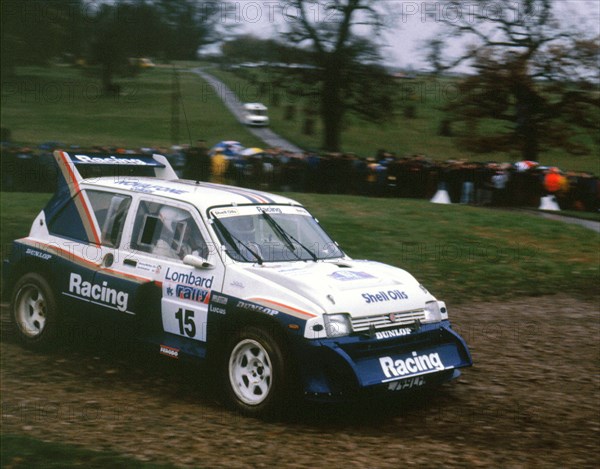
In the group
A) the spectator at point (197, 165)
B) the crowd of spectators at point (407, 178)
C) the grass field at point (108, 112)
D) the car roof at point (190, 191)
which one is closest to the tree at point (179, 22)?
the grass field at point (108, 112)

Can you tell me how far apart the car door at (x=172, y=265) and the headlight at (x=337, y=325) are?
116cm

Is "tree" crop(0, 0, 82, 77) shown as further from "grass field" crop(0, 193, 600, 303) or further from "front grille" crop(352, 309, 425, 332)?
"front grille" crop(352, 309, 425, 332)

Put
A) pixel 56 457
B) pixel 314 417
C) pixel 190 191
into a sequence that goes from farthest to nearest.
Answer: pixel 190 191 → pixel 314 417 → pixel 56 457

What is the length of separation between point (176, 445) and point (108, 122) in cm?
5691

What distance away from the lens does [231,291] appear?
295 inches

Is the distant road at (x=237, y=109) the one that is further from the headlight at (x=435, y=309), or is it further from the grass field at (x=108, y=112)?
the headlight at (x=435, y=309)

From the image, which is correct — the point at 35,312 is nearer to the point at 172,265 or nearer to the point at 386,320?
the point at 172,265

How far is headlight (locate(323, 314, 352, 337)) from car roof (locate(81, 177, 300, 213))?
187cm

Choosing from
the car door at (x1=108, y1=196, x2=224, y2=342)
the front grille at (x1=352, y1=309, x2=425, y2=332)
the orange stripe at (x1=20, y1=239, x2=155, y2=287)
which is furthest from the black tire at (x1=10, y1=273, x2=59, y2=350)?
the front grille at (x1=352, y1=309, x2=425, y2=332)

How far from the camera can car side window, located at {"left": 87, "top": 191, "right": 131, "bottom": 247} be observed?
28.4ft

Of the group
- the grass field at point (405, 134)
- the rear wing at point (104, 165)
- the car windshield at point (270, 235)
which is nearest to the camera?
the car windshield at point (270, 235)

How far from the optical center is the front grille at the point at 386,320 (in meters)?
7.13

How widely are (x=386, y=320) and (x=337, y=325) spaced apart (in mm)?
525

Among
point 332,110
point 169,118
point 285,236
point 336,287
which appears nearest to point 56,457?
point 336,287
